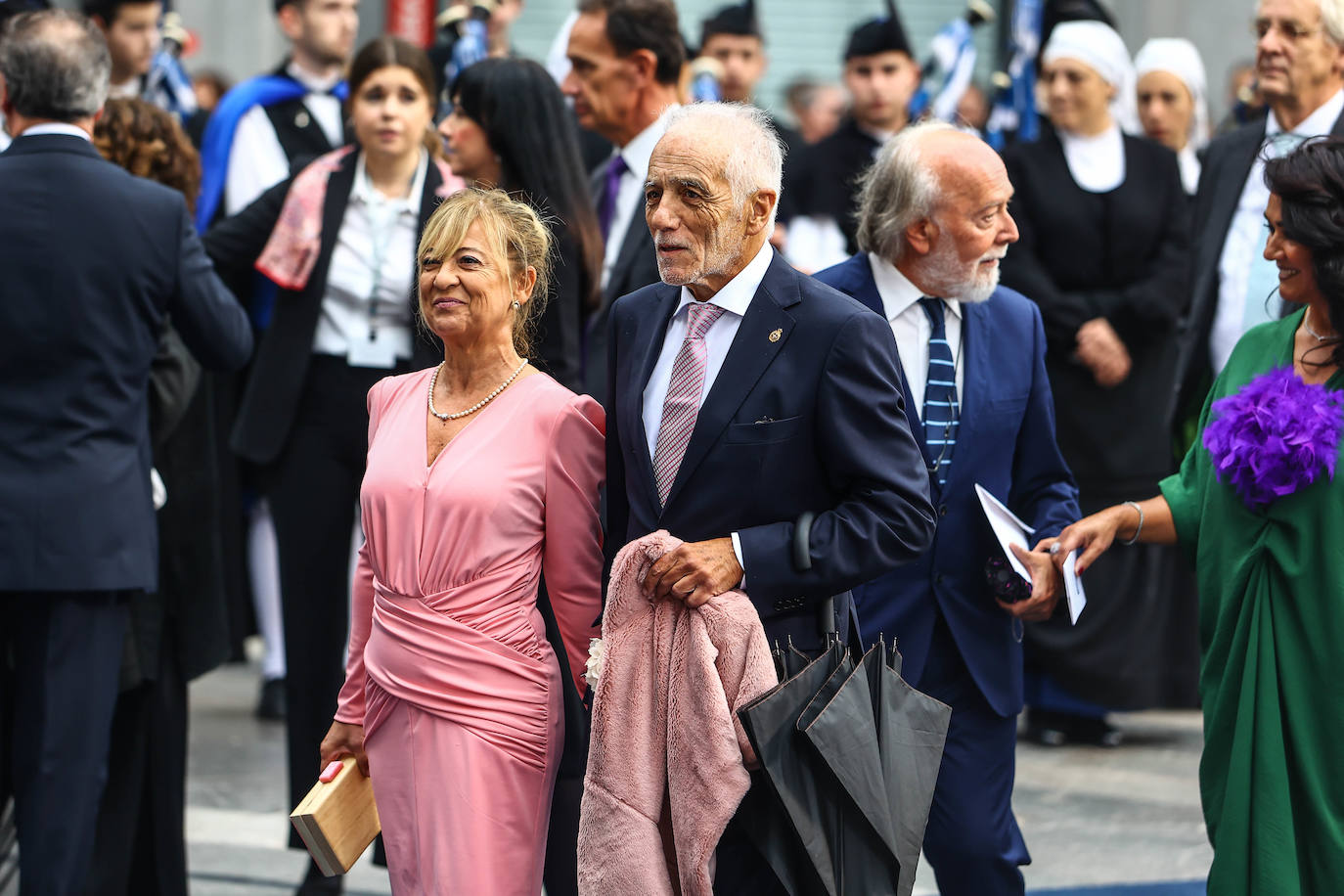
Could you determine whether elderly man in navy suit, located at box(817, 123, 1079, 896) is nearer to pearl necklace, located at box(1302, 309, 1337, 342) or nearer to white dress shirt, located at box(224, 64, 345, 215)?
pearl necklace, located at box(1302, 309, 1337, 342)

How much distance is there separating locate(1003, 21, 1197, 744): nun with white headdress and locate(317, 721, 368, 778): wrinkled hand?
13.2 feet

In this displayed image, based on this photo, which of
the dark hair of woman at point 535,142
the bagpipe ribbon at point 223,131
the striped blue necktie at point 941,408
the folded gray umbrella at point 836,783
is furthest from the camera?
the bagpipe ribbon at point 223,131

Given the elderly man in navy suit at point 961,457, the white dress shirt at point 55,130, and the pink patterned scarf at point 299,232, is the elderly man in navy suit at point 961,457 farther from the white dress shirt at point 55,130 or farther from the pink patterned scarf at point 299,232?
the white dress shirt at point 55,130

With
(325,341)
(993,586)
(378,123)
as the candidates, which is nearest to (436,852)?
(993,586)

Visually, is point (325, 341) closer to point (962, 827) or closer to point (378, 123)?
point (378, 123)

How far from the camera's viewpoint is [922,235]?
4008 mm

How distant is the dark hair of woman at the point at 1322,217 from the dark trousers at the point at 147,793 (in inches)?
126

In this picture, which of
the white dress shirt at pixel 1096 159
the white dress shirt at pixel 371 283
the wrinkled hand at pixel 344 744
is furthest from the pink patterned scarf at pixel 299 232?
the white dress shirt at pixel 1096 159

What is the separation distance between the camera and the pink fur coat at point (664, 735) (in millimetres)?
3133

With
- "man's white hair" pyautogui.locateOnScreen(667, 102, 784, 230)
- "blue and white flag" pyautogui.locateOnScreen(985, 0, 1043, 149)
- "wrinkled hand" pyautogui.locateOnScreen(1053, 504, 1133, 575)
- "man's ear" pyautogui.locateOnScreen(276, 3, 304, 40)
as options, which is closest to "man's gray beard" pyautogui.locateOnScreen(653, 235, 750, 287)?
"man's white hair" pyautogui.locateOnScreen(667, 102, 784, 230)

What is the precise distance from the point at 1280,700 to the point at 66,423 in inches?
117

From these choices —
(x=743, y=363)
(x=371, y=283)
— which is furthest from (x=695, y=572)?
(x=371, y=283)

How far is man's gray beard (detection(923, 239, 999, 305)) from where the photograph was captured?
3.98 meters

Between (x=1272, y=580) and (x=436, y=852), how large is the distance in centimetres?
185
